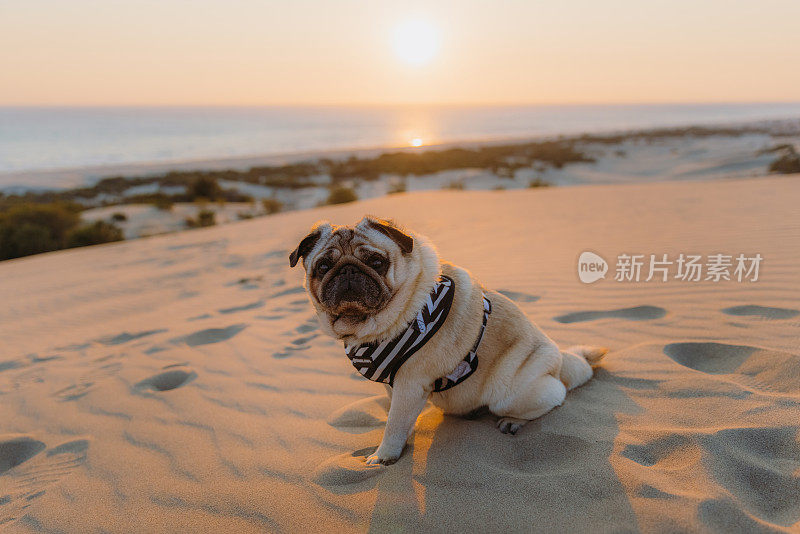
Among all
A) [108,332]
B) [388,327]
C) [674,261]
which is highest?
[388,327]

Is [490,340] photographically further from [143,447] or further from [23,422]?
[23,422]

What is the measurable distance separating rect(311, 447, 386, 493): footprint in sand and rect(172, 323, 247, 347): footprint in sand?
2.58m

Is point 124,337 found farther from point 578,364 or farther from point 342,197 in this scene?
point 342,197

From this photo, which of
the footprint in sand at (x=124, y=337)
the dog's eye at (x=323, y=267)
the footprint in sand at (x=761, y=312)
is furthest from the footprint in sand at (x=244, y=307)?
the footprint in sand at (x=761, y=312)

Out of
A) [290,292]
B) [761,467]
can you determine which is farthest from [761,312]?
[290,292]

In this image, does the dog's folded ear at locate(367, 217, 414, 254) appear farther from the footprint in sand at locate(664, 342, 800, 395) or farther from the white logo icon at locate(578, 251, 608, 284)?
the white logo icon at locate(578, 251, 608, 284)

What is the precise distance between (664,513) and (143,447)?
9.61ft

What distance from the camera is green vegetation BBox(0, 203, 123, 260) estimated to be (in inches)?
437

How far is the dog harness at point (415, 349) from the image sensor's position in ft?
8.02

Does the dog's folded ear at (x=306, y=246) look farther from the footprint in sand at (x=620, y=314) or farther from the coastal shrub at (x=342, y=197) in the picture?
the coastal shrub at (x=342, y=197)

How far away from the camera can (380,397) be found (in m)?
3.27

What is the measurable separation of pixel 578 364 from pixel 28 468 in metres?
3.50

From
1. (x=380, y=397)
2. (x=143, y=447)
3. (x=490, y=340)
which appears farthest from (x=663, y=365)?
(x=143, y=447)

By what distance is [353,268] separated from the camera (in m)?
2.33
